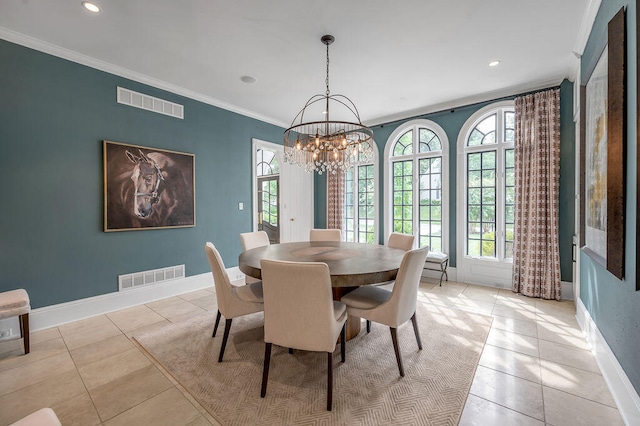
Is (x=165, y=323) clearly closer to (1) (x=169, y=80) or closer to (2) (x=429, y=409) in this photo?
(2) (x=429, y=409)

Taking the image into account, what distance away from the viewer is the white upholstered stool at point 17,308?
7.23ft

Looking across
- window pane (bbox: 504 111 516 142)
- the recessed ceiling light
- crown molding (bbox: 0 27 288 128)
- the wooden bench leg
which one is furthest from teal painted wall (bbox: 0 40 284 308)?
window pane (bbox: 504 111 516 142)

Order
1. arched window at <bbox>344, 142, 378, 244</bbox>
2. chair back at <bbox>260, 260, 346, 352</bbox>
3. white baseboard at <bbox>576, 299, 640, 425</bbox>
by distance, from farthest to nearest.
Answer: arched window at <bbox>344, 142, 378, 244</bbox> < chair back at <bbox>260, 260, 346, 352</bbox> < white baseboard at <bbox>576, 299, 640, 425</bbox>

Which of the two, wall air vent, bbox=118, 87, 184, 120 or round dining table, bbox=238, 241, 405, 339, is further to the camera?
wall air vent, bbox=118, 87, 184, 120

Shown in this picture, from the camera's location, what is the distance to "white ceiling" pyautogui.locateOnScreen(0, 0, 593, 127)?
223cm

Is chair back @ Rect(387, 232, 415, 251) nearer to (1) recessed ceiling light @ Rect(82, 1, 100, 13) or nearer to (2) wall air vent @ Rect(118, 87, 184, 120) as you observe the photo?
(2) wall air vent @ Rect(118, 87, 184, 120)

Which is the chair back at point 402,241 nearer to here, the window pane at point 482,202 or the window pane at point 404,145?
the window pane at point 482,202

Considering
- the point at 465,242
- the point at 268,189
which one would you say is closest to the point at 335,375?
the point at 465,242

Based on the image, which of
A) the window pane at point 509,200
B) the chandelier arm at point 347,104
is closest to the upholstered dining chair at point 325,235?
the chandelier arm at point 347,104

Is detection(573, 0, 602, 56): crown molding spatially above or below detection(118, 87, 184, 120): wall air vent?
above

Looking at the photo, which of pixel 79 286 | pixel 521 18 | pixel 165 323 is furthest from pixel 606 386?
pixel 79 286

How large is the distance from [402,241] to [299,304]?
186 centimetres

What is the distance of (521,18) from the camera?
2359 millimetres

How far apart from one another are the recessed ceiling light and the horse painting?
134 cm
